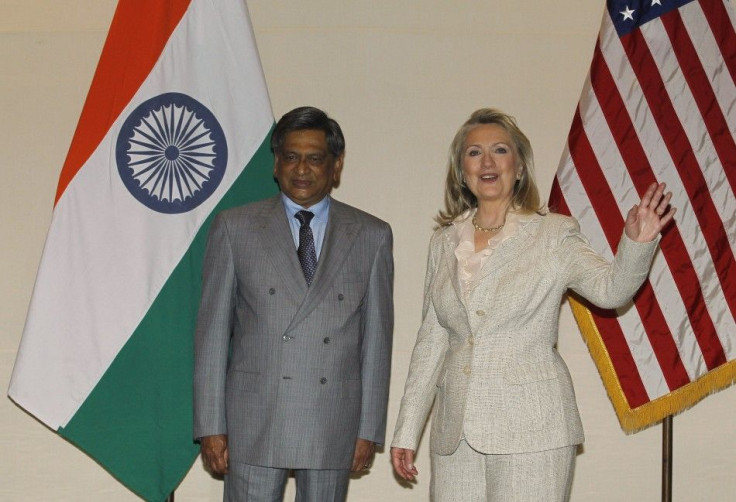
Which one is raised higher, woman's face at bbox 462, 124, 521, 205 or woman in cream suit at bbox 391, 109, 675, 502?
woman's face at bbox 462, 124, 521, 205

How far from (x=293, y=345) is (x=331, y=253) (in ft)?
1.07

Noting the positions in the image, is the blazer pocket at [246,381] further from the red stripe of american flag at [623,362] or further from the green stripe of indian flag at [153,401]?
the red stripe of american flag at [623,362]

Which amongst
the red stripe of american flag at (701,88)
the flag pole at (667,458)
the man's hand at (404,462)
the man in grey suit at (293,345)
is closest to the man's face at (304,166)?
the man in grey suit at (293,345)

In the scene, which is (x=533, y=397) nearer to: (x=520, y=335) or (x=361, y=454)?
(x=520, y=335)

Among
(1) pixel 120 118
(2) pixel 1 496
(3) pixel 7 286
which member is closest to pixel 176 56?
(1) pixel 120 118

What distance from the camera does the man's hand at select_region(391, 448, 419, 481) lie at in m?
2.69

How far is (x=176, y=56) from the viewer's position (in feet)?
11.7

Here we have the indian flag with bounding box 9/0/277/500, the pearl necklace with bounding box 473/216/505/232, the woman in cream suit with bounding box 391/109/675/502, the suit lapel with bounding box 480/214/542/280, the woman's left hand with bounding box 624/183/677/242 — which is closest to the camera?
the woman's left hand with bounding box 624/183/677/242

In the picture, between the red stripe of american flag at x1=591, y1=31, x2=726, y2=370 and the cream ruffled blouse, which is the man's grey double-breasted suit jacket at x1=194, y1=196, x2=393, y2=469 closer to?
the cream ruffled blouse

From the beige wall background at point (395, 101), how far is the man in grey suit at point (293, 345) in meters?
0.88

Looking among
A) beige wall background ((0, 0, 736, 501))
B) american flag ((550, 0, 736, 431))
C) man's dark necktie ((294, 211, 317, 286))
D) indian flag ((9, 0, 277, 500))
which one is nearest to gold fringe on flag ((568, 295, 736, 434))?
american flag ((550, 0, 736, 431))

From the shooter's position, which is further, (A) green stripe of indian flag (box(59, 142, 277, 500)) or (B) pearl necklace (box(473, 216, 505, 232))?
(A) green stripe of indian flag (box(59, 142, 277, 500))

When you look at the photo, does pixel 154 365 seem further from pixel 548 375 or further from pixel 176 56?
pixel 548 375

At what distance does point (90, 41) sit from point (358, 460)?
2120mm
